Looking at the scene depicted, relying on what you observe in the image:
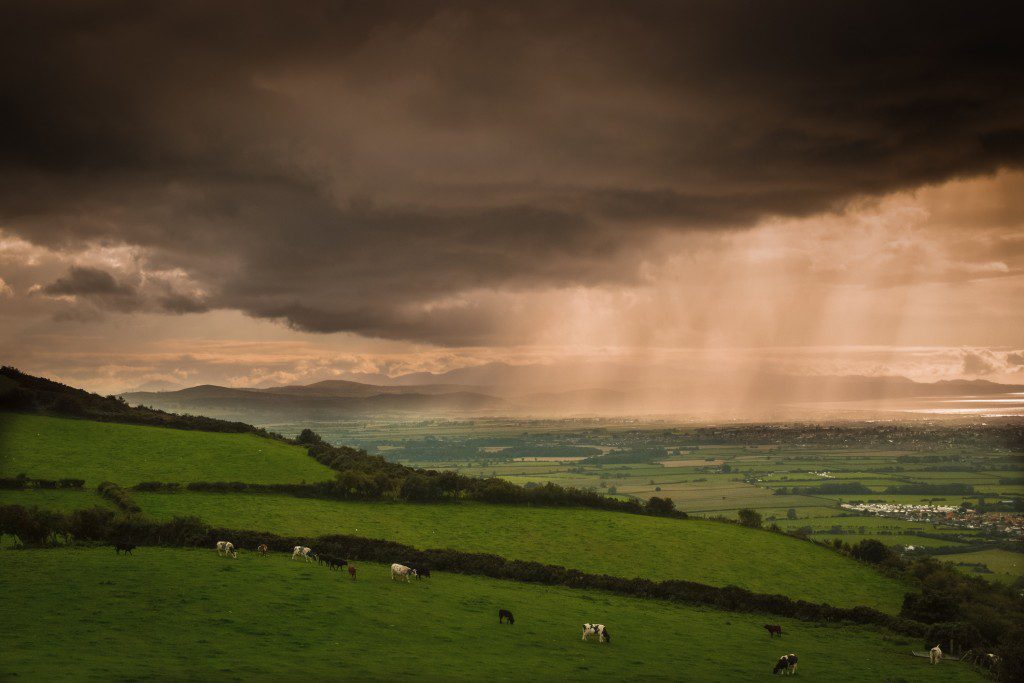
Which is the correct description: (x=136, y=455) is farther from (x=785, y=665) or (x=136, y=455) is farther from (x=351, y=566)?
(x=785, y=665)

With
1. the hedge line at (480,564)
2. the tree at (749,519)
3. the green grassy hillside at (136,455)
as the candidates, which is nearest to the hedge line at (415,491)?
the green grassy hillside at (136,455)

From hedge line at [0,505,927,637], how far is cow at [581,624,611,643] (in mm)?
20055

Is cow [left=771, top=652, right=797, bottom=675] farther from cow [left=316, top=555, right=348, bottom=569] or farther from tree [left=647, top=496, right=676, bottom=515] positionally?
tree [left=647, top=496, right=676, bottom=515]

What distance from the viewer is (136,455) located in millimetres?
96188

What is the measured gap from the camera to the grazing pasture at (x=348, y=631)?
3303 centimetres

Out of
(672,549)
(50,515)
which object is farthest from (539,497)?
(50,515)

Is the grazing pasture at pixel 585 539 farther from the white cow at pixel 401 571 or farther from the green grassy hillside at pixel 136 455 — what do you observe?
the white cow at pixel 401 571

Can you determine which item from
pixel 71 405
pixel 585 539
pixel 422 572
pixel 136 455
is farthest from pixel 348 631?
pixel 71 405

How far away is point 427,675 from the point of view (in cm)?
3384

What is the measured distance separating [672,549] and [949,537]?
81.0 m

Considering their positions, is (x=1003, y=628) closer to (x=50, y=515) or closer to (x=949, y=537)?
(x=949, y=537)

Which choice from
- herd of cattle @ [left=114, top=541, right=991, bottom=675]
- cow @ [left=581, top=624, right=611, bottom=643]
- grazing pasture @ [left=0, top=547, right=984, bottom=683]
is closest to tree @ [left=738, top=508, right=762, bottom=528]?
grazing pasture @ [left=0, top=547, right=984, bottom=683]

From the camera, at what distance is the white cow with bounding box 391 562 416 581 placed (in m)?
58.3

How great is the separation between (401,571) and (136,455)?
57.3 meters
